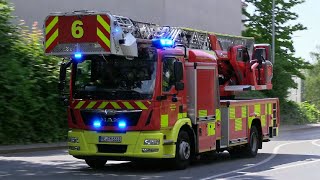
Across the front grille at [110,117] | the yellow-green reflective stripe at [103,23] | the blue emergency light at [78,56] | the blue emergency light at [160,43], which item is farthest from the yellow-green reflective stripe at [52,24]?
the blue emergency light at [160,43]

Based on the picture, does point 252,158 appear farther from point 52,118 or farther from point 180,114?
point 52,118

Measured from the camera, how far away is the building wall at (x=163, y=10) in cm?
3167

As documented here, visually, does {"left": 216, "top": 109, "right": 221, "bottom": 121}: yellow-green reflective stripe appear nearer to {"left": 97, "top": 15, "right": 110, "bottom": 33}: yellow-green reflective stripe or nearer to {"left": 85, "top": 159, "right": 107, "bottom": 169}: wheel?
{"left": 85, "top": 159, "right": 107, "bottom": 169}: wheel

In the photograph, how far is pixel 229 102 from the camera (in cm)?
1585

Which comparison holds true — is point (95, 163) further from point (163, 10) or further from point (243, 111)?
point (163, 10)

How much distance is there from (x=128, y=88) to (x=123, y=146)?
1221 millimetres

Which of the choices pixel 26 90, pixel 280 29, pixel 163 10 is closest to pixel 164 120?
pixel 26 90

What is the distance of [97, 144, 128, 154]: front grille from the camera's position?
1279cm

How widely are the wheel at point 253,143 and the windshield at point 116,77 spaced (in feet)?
18.3

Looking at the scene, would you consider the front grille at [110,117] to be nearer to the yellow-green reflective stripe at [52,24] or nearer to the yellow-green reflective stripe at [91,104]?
the yellow-green reflective stripe at [91,104]

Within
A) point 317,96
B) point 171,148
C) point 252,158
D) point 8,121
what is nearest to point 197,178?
point 171,148

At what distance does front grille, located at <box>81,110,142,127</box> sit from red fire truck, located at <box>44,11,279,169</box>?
21 millimetres

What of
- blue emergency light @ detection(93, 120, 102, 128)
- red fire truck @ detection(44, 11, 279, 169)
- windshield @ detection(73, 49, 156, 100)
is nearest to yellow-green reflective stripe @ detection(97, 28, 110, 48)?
red fire truck @ detection(44, 11, 279, 169)

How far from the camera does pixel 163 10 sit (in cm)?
3978
